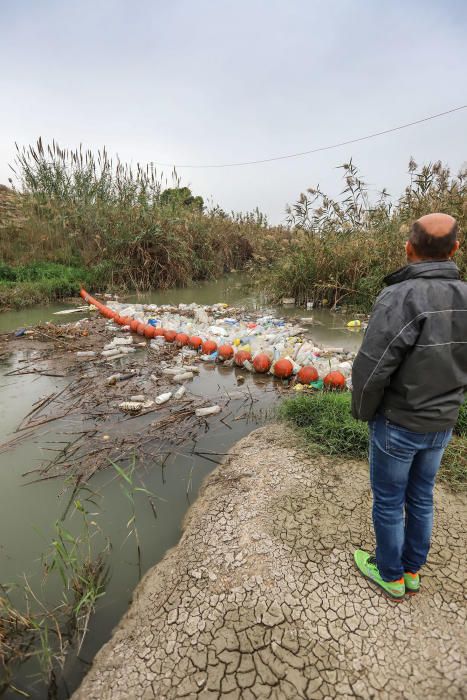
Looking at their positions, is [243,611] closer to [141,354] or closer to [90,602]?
[90,602]

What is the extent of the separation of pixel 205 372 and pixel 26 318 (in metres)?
4.80

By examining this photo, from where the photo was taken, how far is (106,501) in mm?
2506

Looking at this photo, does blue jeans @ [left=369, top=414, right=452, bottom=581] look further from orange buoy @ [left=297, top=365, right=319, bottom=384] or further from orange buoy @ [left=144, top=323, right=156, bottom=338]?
orange buoy @ [left=144, top=323, right=156, bottom=338]

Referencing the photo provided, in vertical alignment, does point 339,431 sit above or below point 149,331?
below

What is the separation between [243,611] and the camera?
167cm

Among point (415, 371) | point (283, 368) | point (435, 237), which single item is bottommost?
point (283, 368)

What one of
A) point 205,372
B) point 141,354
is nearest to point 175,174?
point 141,354

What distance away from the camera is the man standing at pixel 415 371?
1.38 m

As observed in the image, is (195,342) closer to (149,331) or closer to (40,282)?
(149,331)

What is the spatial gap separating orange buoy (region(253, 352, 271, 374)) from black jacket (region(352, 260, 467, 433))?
299 centimetres

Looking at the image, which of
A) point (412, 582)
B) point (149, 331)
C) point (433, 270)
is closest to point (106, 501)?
point (412, 582)

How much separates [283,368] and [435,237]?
118 inches

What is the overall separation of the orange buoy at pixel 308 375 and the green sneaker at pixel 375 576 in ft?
7.54

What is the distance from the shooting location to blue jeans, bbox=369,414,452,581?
59.7 inches
